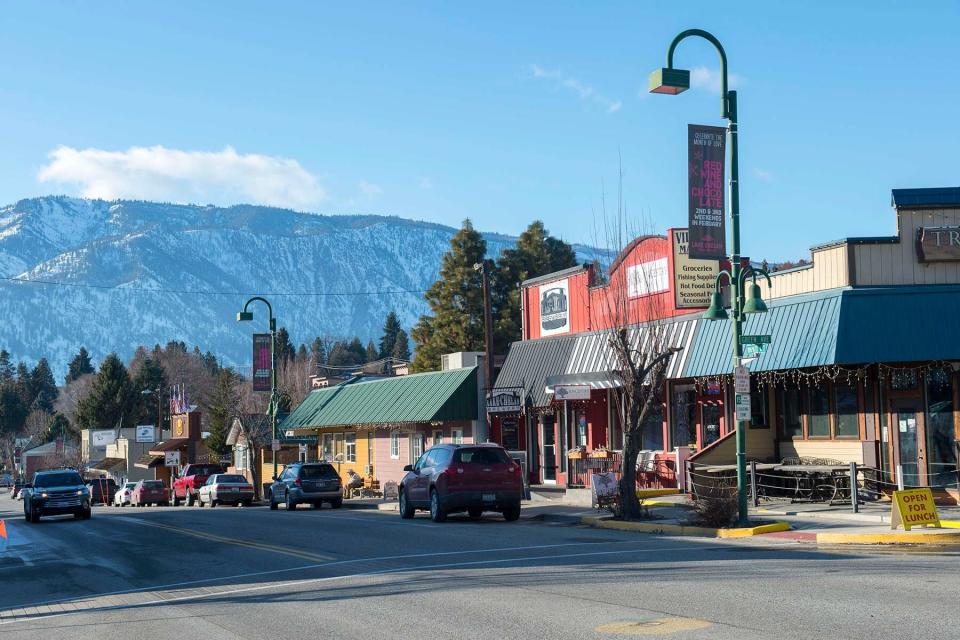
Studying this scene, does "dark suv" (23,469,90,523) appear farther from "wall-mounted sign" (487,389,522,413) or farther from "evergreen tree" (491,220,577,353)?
"evergreen tree" (491,220,577,353)

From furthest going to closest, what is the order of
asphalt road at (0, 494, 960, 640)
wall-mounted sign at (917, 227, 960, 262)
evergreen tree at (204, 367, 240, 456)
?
evergreen tree at (204, 367, 240, 456) < wall-mounted sign at (917, 227, 960, 262) < asphalt road at (0, 494, 960, 640)

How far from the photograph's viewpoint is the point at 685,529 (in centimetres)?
2052

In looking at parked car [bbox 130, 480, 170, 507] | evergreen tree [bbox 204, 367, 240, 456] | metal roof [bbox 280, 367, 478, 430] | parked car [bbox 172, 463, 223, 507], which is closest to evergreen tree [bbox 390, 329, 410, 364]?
evergreen tree [bbox 204, 367, 240, 456]

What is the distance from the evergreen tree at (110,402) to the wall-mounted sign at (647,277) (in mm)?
92184

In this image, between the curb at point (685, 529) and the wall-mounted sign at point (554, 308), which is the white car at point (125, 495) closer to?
the wall-mounted sign at point (554, 308)

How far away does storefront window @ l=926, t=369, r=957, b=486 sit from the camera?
24.1 meters

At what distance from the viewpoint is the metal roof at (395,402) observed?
133 ft

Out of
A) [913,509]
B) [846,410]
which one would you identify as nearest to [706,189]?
[913,509]

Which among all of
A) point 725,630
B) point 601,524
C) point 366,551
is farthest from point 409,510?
point 725,630

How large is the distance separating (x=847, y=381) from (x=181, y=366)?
482 feet

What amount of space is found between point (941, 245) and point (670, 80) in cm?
890

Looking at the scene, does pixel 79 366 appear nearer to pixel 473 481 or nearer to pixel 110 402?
pixel 110 402

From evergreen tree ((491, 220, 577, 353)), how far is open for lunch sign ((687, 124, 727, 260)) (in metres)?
50.7

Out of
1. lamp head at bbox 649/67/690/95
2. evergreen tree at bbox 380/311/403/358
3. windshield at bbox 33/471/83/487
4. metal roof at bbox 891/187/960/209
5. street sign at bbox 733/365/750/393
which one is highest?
evergreen tree at bbox 380/311/403/358
